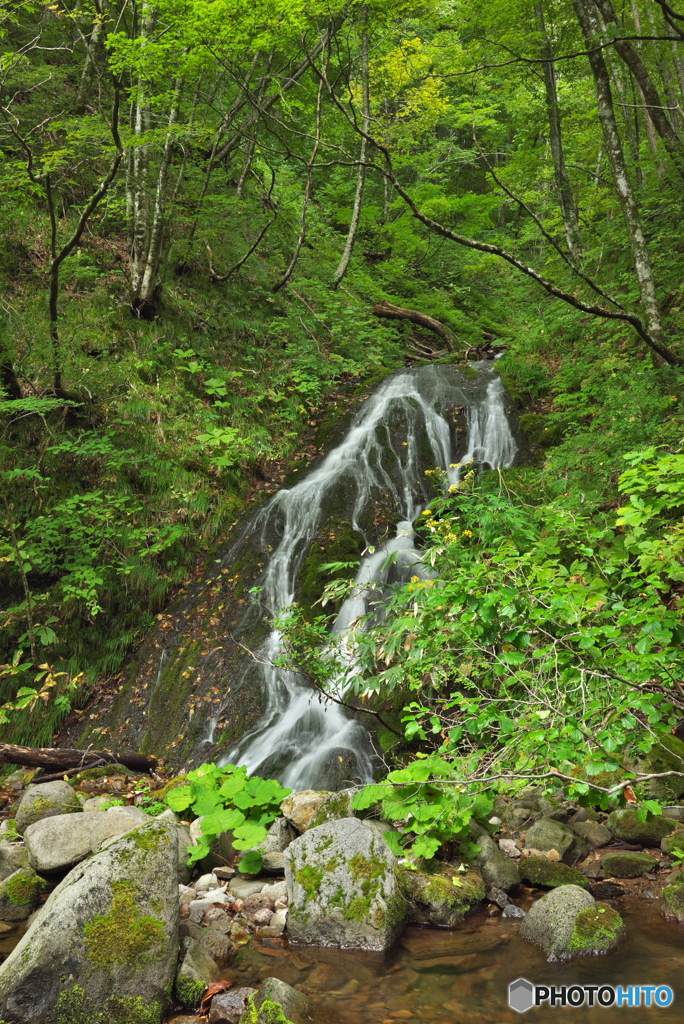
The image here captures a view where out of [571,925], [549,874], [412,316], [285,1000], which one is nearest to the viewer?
[285,1000]

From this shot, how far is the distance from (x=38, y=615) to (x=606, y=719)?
7.15 m

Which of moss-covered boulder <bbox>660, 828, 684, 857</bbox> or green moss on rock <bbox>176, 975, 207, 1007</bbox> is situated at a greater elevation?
green moss on rock <bbox>176, 975, 207, 1007</bbox>

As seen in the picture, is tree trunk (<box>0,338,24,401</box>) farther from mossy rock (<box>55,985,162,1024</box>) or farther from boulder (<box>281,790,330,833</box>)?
mossy rock (<box>55,985,162,1024</box>)

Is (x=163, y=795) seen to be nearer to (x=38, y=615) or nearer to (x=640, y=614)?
(x=38, y=615)

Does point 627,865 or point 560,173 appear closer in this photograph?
point 627,865

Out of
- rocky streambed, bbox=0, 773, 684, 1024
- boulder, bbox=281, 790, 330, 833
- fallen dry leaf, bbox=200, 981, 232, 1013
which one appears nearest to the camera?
rocky streambed, bbox=0, 773, 684, 1024

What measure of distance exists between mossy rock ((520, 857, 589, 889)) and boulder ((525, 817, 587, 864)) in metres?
0.17

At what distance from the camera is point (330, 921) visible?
3.42 metres

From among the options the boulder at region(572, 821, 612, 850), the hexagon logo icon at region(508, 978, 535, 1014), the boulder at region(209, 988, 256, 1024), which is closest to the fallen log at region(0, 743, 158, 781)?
the boulder at region(209, 988, 256, 1024)

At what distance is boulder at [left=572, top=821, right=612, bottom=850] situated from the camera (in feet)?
13.3

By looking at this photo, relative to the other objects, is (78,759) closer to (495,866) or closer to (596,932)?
(495,866)

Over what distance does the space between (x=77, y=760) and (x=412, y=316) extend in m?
12.4

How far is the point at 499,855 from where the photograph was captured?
12.7 ft

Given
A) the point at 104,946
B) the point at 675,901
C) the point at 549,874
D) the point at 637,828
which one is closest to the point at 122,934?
the point at 104,946
